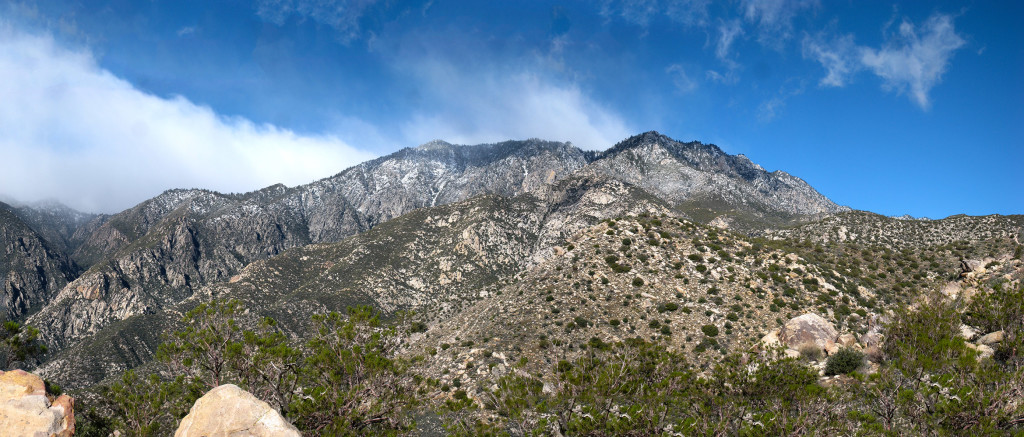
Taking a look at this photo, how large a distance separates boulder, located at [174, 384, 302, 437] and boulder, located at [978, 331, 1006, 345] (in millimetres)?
35317

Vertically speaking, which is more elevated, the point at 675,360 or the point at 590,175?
the point at 590,175

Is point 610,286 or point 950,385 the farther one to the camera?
point 610,286

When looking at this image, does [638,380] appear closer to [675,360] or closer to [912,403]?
[675,360]

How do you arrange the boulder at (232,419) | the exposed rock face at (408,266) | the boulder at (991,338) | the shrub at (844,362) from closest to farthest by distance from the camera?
the boulder at (232,419) → the boulder at (991,338) → the shrub at (844,362) → the exposed rock face at (408,266)

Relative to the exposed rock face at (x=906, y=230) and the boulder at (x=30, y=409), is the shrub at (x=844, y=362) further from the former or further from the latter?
the exposed rock face at (x=906, y=230)

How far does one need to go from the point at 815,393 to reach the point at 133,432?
27230mm

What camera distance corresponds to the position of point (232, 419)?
1288 centimetres

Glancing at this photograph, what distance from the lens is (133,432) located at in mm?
20047

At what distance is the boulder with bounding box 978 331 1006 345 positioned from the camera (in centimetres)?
2573

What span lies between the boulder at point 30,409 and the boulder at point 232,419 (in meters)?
4.60

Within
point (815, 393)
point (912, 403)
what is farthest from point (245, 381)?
point (912, 403)

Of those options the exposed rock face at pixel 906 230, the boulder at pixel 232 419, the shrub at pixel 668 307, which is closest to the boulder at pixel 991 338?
A: the shrub at pixel 668 307

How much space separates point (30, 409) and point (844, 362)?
3838 cm

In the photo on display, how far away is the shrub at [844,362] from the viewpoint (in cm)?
2856
